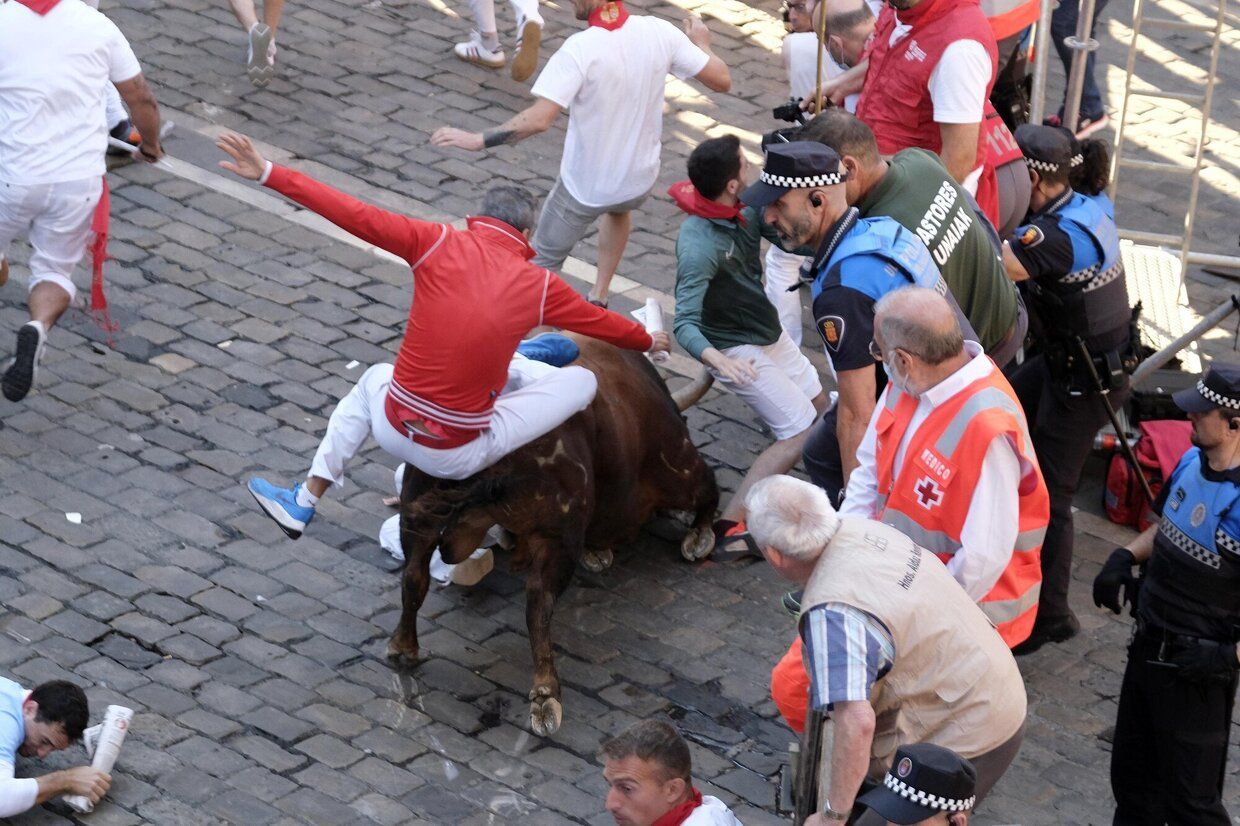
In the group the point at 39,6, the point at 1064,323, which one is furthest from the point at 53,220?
the point at 1064,323

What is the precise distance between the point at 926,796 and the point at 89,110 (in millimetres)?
5842

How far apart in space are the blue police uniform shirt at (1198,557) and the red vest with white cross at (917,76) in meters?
2.37

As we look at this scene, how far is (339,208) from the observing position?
651 centimetres

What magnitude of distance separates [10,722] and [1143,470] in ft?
17.2

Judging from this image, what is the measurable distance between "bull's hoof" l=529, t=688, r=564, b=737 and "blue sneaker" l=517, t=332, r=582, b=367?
1420 mm

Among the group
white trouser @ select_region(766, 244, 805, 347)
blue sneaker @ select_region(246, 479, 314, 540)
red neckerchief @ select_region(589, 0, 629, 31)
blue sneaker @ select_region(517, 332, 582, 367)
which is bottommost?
blue sneaker @ select_region(246, 479, 314, 540)

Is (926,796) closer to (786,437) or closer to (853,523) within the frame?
(853,523)

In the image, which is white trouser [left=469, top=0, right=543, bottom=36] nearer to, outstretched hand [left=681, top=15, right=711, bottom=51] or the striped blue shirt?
outstretched hand [left=681, top=15, right=711, bottom=51]

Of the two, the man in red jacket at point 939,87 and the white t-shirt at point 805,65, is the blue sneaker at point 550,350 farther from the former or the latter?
the white t-shirt at point 805,65

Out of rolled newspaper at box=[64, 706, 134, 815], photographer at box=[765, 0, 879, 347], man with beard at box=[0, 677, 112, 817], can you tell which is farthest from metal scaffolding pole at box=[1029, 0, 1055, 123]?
man with beard at box=[0, 677, 112, 817]

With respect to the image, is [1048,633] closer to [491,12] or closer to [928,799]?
[928,799]

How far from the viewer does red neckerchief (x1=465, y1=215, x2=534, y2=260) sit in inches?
266

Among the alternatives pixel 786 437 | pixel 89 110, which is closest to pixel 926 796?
pixel 786 437

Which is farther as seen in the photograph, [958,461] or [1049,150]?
[1049,150]
